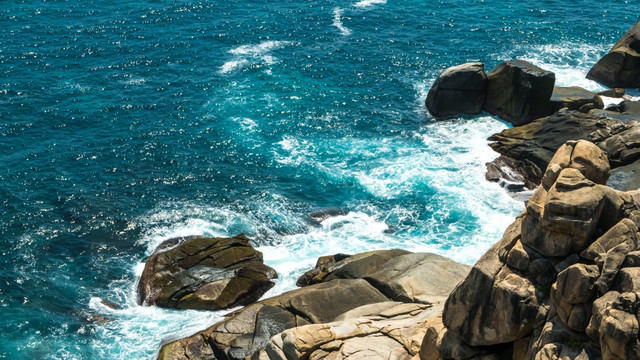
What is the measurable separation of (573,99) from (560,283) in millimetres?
53643

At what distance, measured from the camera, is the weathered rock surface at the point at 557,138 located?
60.0 m

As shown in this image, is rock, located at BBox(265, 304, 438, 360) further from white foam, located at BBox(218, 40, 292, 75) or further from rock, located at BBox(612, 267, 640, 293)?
white foam, located at BBox(218, 40, 292, 75)

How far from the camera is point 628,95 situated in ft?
261

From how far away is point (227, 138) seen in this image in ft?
246

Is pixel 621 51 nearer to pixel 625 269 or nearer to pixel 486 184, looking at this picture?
pixel 486 184

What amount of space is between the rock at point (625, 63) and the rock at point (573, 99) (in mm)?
9018

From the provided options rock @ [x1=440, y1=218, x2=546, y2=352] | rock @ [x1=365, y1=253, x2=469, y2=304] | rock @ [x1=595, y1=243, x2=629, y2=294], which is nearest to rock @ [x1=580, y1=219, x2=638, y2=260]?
rock @ [x1=595, y1=243, x2=629, y2=294]

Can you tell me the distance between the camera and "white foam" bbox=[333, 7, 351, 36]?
10131 centimetres

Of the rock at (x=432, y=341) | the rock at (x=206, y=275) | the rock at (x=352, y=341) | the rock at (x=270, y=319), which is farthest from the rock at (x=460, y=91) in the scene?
the rock at (x=432, y=341)

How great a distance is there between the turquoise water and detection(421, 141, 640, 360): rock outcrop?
83.8ft

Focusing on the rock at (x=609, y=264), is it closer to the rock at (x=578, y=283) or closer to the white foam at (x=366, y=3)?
→ the rock at (x=578, y=283)

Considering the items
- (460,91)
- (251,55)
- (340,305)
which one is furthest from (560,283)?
(251,55)

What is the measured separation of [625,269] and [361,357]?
1347 cm

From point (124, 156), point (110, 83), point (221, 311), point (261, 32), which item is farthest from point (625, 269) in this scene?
point (261, 32)
